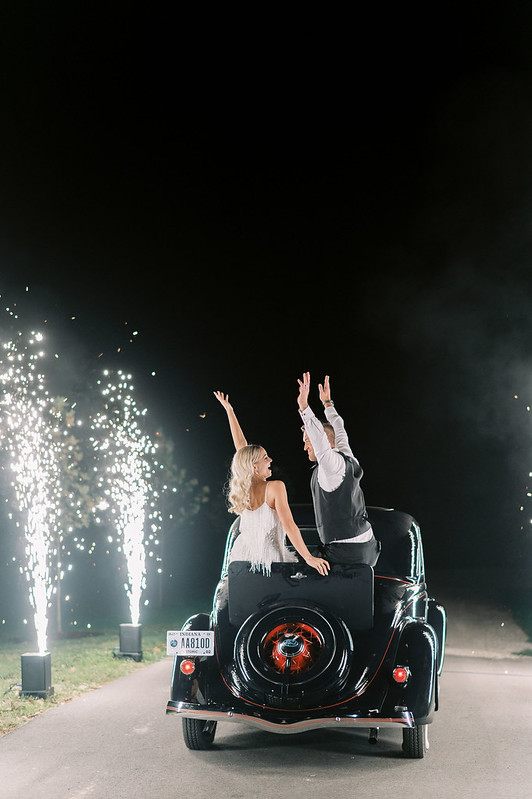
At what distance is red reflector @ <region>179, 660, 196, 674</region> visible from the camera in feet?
20.5

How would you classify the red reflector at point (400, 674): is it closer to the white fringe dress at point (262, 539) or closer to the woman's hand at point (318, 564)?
the woman's hand at point (318, 564)

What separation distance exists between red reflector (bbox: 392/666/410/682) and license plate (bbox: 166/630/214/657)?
51.6 inches

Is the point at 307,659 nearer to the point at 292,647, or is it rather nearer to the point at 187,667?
the point at 292,647

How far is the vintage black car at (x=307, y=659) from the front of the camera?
19.3 ft

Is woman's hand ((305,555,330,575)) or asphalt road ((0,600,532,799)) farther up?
woman's hand ((305,555,330,575))

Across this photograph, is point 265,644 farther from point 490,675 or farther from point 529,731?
point 490,675

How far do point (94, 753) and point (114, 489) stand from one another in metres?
7.03

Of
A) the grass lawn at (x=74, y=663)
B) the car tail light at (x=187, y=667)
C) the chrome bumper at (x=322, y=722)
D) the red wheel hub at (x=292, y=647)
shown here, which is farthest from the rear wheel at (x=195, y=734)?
the grass lawn at (x=74, y=663)

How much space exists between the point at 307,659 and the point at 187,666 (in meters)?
0.88

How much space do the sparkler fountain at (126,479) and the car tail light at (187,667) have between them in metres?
4.77

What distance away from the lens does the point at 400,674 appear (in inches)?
235

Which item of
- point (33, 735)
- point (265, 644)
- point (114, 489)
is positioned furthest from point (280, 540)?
point (114, 489)

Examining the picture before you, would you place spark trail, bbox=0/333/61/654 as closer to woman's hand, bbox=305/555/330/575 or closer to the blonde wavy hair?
the blonde wavy hair

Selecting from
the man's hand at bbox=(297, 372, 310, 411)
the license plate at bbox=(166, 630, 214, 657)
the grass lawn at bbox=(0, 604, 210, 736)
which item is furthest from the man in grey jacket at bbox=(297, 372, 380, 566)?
the grass lawn at bbox=(0, 604, 210, 736)
